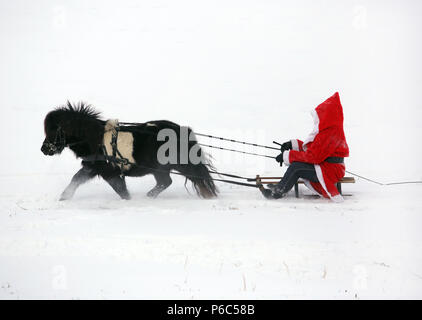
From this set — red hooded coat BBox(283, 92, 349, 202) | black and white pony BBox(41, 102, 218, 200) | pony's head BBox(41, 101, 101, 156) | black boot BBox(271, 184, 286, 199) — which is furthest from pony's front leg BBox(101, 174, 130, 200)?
red hooded coat BBox(283, 92, 349, 202)

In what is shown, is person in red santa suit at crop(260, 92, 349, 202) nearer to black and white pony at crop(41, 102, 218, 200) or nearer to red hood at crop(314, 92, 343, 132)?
red hood at crop(314, 92, 343, 132)

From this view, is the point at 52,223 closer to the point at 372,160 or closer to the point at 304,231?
the point at 304,231

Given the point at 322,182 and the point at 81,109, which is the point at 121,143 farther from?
the point at 322,182

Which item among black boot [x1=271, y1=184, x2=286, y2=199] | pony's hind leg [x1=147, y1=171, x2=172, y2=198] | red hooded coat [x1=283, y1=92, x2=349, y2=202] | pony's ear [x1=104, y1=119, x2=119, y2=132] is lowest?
black boot [x1=271, y1=184, x2=286, y2=199]

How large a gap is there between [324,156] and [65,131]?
3396 millimetres

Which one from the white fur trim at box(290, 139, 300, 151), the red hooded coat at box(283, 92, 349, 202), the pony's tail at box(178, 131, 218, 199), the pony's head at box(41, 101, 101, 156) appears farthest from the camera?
the white fur trim at box(290, 139, 300, 151)

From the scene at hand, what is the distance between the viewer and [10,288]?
3.10 meters

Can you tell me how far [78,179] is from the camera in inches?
211

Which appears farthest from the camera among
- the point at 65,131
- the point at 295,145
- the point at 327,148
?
the point at 295,145

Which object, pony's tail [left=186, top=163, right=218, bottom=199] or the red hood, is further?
pony's tail [left=186, top=163, right=218, bottom=199]

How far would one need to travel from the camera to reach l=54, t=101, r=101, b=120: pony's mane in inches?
212

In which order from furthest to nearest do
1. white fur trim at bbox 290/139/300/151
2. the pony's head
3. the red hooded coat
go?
white fur trim at bbox 290/139/300/151 < the pony's head < the red hooded coat

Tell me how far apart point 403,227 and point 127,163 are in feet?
11.1

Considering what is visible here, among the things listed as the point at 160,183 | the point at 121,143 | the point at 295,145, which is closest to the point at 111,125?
the point at 121,143
